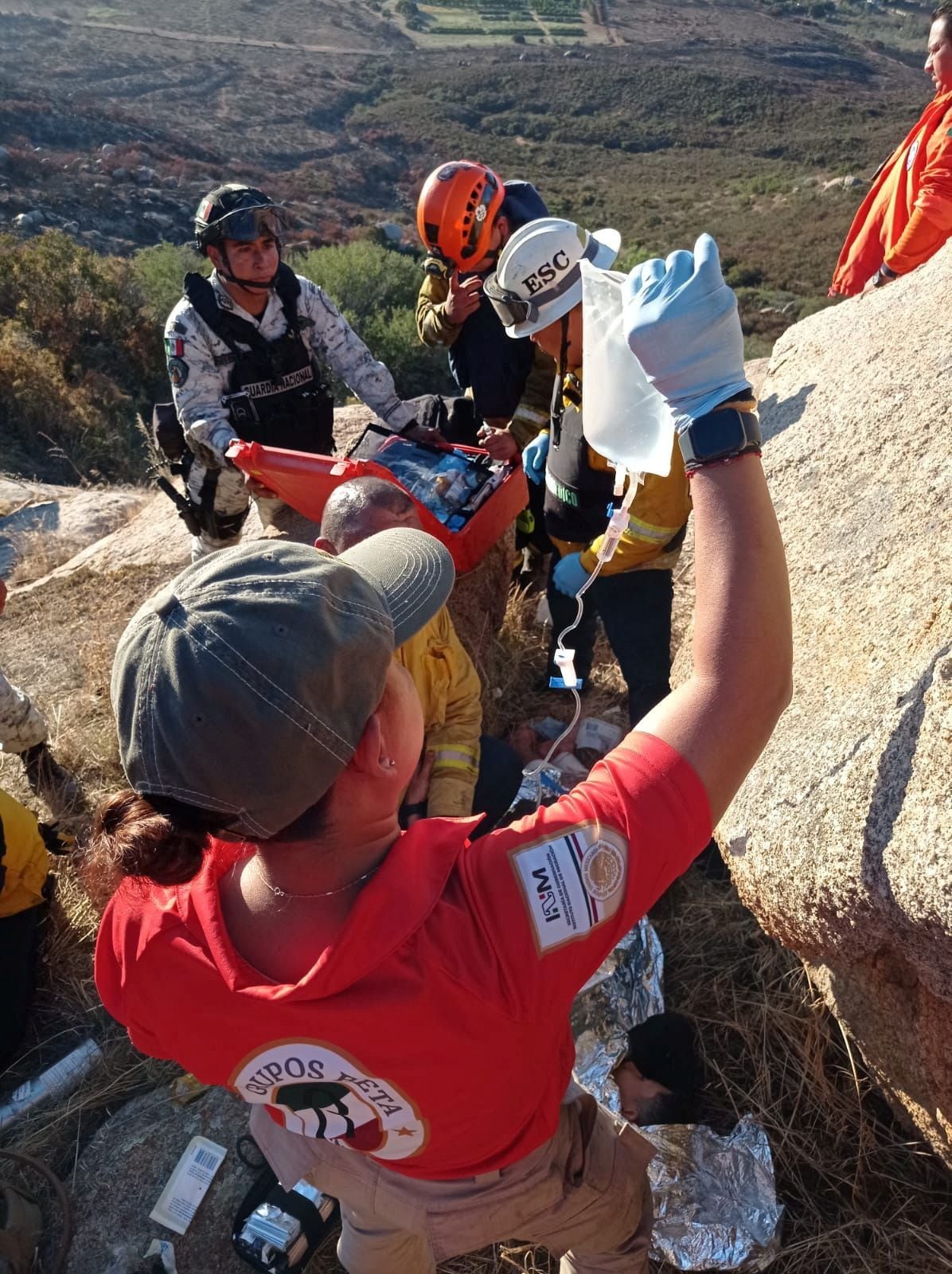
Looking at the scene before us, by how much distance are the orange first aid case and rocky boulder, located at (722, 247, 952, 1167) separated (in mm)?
1278

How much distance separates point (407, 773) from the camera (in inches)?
49.1

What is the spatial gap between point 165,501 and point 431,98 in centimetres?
5385

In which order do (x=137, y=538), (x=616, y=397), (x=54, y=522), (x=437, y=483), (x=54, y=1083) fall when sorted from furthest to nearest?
(x=54, y=522)
(x=137, y=538)
(x=437, y=483)
(x=54, y=1083)
(x=616, y=397)

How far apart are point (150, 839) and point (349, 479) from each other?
2.45m

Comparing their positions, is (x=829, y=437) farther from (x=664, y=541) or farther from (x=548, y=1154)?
(x=548, y=1154)

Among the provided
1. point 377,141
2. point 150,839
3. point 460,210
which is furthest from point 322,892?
point 377,141

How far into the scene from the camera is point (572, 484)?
310 cm

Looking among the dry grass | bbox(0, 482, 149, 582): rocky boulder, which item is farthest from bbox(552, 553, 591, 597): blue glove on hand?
bbox(0, 482, 149, 582): rocky boulder

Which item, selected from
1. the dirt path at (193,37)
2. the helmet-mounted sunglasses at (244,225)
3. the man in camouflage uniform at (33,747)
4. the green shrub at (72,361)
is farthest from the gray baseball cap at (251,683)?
the dirt path at (193,37)

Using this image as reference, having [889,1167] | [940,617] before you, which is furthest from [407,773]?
[889,1167]

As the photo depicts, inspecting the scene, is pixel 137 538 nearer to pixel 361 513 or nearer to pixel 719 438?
pixel 361 513

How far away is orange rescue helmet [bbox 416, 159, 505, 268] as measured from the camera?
439cm

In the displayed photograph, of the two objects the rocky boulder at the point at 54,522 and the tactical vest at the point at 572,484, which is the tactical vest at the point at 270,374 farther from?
the rocky boulder at the point at 54,522

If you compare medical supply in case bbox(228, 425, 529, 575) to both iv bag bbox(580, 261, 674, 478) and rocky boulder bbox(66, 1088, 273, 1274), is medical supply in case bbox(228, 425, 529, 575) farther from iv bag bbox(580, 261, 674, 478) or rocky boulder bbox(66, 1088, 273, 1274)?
rocky boulder bbox(66, 1088, 273, 1274)
